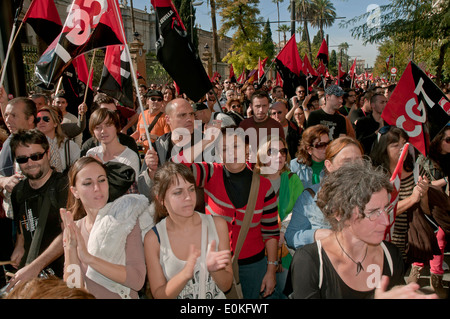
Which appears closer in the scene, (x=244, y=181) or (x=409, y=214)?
(x=244, y=181)

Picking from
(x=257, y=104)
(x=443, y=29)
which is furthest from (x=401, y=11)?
(x=257, y=104)

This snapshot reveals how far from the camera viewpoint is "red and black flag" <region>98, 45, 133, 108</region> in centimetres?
513

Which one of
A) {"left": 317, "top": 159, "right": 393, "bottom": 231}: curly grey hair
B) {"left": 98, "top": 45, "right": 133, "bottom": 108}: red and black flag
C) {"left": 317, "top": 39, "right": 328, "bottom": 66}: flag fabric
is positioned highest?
{"left": 317, "top": 39, "right": 328, "bottom": 66}: flag fabric

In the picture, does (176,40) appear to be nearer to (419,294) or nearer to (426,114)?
(426,114)

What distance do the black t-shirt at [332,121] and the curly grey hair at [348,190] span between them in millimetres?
3470

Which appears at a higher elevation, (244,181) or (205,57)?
(205,57)

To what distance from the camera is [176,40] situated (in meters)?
3.85

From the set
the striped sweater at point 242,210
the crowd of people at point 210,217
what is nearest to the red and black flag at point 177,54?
the crowd of people at point 210,217

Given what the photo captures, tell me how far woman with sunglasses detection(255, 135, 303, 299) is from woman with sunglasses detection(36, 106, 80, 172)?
208cm

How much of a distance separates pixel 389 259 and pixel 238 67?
3416 centimetres

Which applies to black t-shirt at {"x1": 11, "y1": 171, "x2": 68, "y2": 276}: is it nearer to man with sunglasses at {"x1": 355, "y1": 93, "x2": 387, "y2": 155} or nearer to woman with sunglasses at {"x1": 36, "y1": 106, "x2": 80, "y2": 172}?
woman with sunglasses at {"x1": 36, "y1": 106, "x2": 80, "y2": 172}

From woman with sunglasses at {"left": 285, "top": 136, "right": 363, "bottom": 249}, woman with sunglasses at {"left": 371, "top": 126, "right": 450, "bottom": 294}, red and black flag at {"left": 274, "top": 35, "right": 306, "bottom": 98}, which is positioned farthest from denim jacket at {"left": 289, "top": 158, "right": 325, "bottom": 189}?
red and black flag at {"left": 274, "top": 35, "right": 306, "bottom": 98}

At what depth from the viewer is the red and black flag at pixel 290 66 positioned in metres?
9.45

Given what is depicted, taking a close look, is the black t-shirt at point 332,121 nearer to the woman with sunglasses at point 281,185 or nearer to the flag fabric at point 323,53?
the woman with sunglasses at point 281,185
